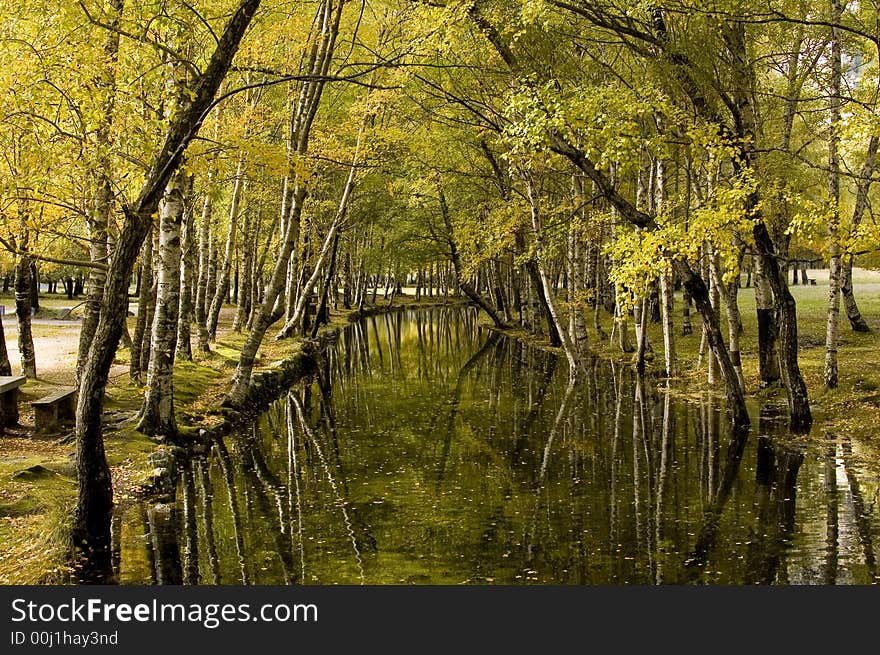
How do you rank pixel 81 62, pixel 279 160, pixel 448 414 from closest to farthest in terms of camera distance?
pixel 81 62 → pixel 279 160 → pixel 448 414

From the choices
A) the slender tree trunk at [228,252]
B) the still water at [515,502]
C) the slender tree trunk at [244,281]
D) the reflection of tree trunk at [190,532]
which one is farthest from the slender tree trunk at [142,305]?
the slender tree trunk at [244,281]

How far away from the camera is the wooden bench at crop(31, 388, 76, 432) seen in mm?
15656

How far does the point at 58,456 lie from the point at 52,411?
226 centimetres

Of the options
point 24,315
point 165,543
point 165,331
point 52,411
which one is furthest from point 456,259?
point 165,543

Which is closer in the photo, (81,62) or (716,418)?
(81,62)

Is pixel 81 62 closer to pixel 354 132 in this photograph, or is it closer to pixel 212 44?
pixel 212 44

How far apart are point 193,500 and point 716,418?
12215mm

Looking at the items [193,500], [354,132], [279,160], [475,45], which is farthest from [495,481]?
[354,132]

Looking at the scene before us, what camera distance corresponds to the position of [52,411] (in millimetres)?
15805

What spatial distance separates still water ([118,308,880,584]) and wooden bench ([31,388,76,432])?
2786 millimetres

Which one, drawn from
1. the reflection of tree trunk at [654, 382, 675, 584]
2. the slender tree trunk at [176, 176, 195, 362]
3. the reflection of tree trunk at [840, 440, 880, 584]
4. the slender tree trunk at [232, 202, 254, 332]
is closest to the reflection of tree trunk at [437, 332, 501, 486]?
the reflection of tree trunk at [654, 382, 675, 584]

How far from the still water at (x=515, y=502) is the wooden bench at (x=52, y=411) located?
2.79m

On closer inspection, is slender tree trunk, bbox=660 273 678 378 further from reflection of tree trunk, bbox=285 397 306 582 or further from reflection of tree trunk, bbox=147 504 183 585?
reflection of tree trunk, bbox=147 504 183 585

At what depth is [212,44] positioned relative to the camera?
709 inches
